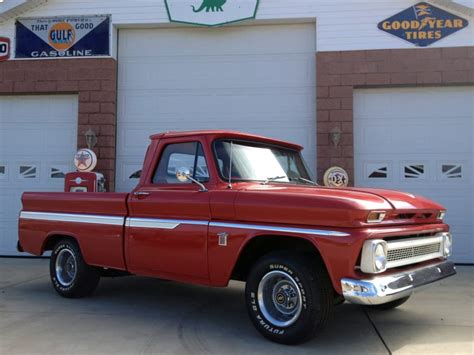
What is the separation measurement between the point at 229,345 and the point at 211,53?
23.1 ft

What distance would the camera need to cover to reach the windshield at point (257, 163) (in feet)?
15.7

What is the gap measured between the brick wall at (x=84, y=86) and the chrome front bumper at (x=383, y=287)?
6966 mm

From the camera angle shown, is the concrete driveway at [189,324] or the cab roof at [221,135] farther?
the cab roof at [221,135]

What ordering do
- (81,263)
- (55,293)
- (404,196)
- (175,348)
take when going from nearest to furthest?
(175,348)
(404,196)
(81,263)
(55,293)

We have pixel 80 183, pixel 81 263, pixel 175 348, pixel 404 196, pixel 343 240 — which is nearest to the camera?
pixel 343 240

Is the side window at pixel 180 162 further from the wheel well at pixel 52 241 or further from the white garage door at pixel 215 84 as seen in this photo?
the white garage door at pixel 215 84

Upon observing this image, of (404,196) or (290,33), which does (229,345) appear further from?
(290,33)

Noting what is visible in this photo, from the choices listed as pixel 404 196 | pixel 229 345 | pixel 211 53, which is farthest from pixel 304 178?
pixel 211 53

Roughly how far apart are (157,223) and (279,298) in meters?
1.56

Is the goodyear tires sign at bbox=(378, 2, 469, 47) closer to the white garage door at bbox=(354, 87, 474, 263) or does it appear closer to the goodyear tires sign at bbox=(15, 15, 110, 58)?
the white garage door at bbox=(354, 87, 474, 263)

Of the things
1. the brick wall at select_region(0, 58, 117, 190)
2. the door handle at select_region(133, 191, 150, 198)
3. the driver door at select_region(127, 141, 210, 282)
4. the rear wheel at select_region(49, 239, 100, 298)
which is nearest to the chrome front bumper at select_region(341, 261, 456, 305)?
the driver door at select_region(127, 141, 210, 282)

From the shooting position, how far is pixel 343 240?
377 cm

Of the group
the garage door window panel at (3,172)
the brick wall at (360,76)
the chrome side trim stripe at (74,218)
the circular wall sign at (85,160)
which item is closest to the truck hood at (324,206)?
the chrome side trim stripe at (74,218)

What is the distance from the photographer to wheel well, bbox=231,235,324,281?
4.28 metres
